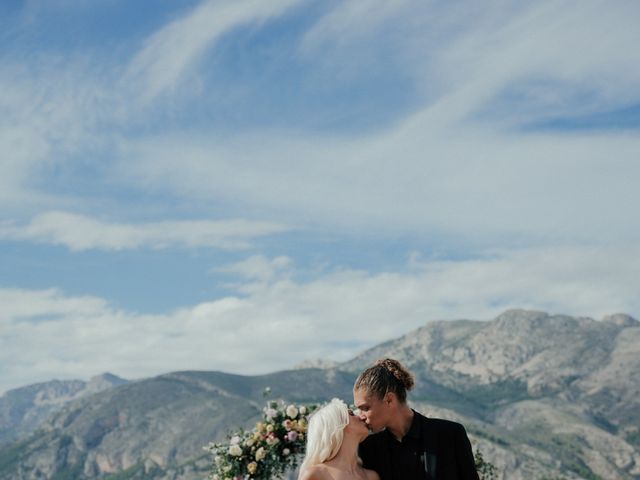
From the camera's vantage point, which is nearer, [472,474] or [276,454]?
[472,474]

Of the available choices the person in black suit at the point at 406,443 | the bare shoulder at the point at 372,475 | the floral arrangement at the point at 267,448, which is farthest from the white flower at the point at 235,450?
the bare shoulder at the point at 372,475

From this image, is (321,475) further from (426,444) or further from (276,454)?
(276,454)

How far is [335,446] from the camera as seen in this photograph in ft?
18.1

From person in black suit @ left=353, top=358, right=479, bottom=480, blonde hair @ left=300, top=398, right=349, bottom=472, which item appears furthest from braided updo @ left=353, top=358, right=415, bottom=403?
blonde hair @ left=300, top=398, right=349, bottom=472

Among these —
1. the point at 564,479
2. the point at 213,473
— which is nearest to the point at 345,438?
the point at 213,473

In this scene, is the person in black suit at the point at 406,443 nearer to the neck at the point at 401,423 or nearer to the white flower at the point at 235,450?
the neck at the point at 401,423

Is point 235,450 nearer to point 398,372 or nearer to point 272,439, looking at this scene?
point 272,439

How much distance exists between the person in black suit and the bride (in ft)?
0.40

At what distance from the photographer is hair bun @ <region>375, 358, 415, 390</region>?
5.64m

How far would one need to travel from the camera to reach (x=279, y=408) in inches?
442

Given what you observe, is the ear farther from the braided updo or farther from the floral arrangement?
the floral arrangement

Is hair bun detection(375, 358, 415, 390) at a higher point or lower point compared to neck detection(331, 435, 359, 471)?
higher

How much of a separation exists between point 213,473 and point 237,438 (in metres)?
0.93

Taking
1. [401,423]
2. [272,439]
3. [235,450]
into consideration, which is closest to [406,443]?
[401,423]
